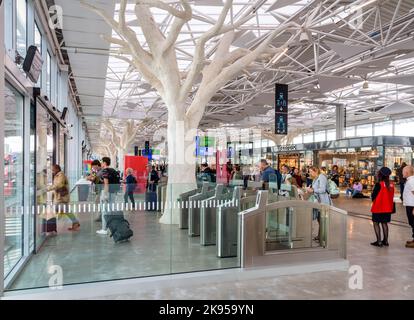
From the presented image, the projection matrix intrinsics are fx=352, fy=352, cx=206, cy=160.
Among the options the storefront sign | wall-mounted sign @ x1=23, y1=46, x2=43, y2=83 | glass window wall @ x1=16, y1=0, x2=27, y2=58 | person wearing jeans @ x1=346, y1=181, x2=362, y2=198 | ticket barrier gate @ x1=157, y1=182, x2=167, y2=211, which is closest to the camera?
wall-mounted sign @ x1=23, y1=46, x2=43, y2=83

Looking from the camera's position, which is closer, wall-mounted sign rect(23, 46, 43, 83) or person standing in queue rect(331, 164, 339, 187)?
wall-mounted sign rect(23, 46, 43, 83)

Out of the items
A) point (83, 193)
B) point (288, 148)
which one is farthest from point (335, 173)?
point (83, 193)

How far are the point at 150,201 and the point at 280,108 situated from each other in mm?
9602

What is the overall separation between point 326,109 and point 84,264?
105ft

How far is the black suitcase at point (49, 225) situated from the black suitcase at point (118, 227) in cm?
77

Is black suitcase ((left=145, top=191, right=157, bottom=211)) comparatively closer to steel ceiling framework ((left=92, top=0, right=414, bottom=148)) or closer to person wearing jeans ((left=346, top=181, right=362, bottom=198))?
steel ceiling framework ((left=92, top=0, right=414, bottom=148))

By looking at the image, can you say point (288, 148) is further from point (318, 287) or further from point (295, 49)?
Answer: point (318, 287)

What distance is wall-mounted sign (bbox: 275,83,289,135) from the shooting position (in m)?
14.9

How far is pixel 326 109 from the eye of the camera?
3341cm

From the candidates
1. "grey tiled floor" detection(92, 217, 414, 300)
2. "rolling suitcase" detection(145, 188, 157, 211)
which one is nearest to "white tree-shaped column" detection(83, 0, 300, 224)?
"rolling suitcase" detection(145, 188, 157, 211)

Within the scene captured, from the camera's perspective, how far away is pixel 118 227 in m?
5.57

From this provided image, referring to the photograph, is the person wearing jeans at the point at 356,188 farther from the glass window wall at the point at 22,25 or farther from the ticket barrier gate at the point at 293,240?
the glass window wall at the point at 22,25
